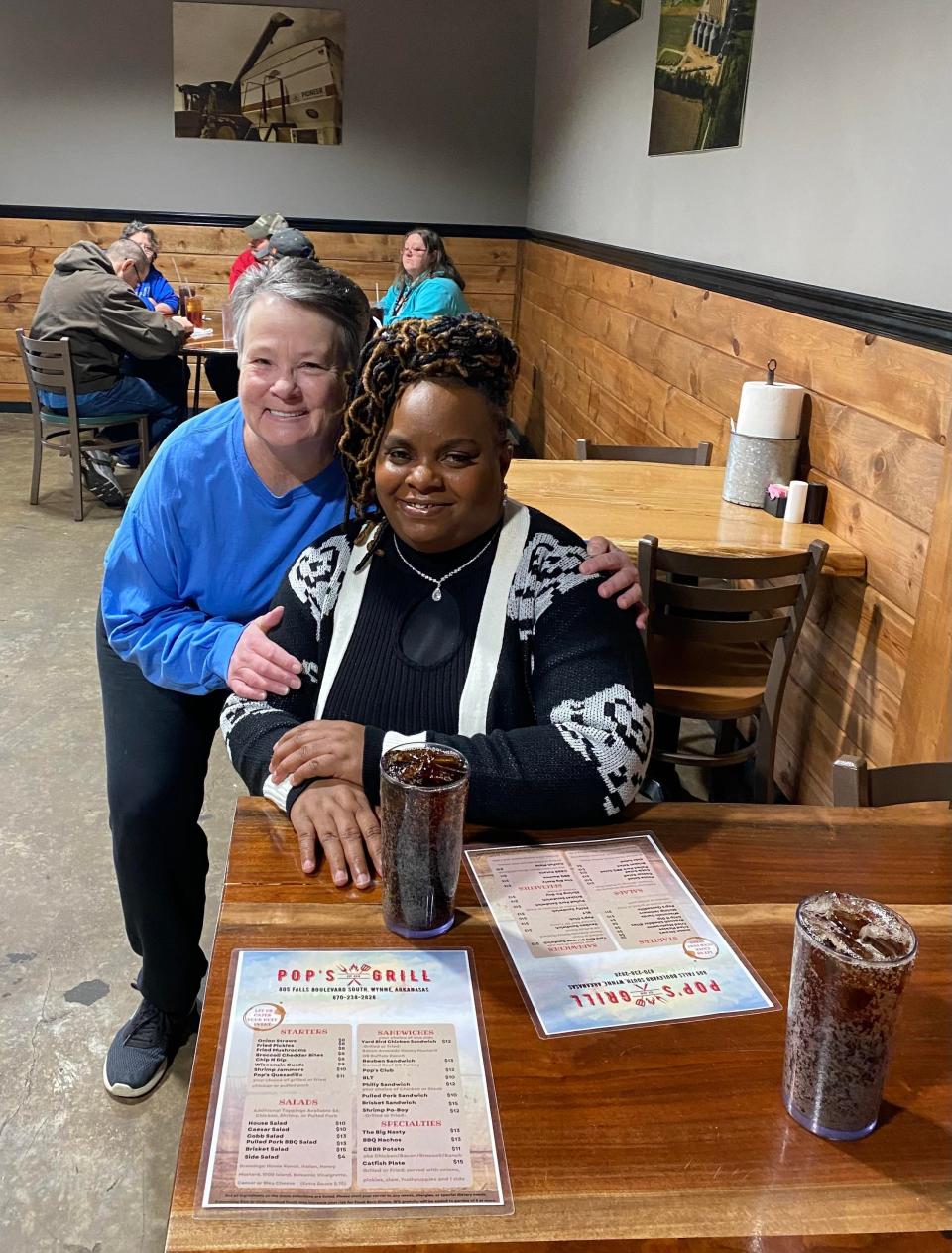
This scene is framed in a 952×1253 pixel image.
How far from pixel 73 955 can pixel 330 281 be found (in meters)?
1.52

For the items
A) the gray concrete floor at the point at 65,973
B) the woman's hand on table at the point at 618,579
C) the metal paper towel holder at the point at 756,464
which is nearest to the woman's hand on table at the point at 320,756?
the woman's hand on table at the point at 618,579

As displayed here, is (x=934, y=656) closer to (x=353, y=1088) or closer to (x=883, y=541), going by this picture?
(x=883, y=541)

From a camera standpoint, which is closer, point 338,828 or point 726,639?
point 338,828

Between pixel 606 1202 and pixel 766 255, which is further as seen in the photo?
pixel 766 255

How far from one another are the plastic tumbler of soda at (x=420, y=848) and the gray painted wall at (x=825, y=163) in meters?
1.75

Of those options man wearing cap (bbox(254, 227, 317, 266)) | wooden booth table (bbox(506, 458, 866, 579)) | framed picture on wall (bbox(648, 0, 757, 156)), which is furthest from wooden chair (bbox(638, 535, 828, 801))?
man wearing cap (bbox(254, 227, 317, 266))

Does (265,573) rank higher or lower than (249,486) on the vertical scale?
lower

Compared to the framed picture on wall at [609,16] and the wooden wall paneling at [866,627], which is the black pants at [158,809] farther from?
the framed picture on wall at [609,16]

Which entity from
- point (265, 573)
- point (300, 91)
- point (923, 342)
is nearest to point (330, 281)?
point (265, 573)

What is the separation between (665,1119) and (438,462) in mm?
816

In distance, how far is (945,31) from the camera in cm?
219

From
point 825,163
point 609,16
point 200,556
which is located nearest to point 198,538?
point 200,556

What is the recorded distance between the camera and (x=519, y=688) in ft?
4.50

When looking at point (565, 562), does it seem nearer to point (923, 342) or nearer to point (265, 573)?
point (265, 573)
